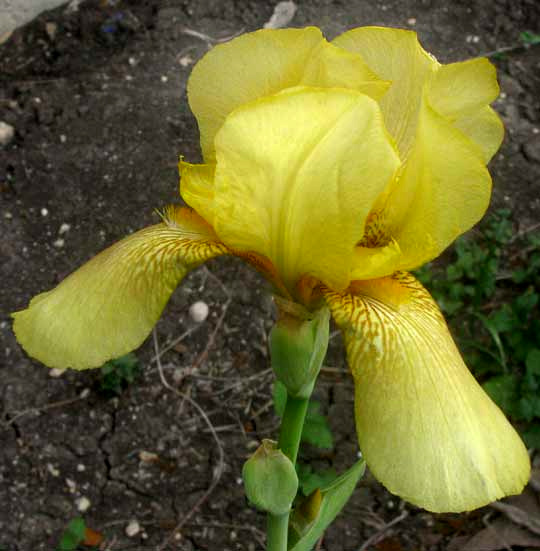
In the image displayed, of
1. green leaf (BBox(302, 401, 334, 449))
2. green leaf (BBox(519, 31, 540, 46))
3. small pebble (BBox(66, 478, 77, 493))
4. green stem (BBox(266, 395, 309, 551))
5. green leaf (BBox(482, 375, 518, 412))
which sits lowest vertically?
small pebble (BBox(66, 478, 77, 493))

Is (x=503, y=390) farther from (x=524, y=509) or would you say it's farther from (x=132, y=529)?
(x=132, y=529)

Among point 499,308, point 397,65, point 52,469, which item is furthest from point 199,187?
point 499,308

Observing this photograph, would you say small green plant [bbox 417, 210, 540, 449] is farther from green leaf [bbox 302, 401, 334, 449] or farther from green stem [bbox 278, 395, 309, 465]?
green stem [bbox 278, 395, 309, 465]

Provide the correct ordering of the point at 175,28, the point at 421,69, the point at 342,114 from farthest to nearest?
the point at 175,28 → the point at 421,69 → the point at 342,114

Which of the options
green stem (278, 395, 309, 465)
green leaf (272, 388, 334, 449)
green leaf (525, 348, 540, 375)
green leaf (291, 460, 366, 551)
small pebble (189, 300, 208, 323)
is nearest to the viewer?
green stem (278, 395, 309, 465)

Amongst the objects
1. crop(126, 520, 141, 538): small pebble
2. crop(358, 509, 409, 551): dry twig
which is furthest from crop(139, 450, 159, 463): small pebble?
crop(358, 509, 409, 551): dry twig

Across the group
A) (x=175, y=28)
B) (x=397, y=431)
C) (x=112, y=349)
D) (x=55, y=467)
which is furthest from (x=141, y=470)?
(x=175, y=28)

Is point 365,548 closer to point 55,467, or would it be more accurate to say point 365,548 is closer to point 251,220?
point 55,467
